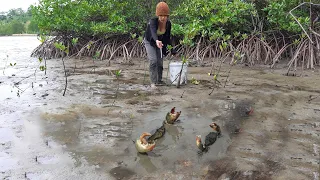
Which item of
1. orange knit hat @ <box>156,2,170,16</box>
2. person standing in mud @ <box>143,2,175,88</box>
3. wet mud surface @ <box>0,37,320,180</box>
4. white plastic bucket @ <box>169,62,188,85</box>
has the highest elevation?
orange knit hat @ <box>156,2,170,16</box>

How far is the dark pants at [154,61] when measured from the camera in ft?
15.1

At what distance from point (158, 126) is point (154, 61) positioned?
1.81 metres

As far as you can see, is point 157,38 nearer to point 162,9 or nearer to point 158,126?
point 162,9

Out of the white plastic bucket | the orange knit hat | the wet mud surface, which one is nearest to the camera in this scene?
the wet mud surface

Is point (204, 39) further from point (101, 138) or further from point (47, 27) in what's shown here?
point (101, 138)

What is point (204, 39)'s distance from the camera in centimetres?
771

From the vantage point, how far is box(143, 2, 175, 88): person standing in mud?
4.21 metres

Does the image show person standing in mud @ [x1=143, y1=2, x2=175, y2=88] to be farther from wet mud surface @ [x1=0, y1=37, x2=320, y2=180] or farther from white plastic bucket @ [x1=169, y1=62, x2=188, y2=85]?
wet mud surface @ [x1=0, y1=37, x2=320, y2=180]

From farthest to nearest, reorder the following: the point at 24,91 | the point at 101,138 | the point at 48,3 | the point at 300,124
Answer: the point at 48,3, the point at 24,91, the point at 300,124, the point at 101,138

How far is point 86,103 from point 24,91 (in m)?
1.33

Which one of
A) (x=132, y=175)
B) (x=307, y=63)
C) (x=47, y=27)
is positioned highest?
(x=47, y=27)

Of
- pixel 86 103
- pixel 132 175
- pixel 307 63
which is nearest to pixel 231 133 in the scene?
pixel 132 175

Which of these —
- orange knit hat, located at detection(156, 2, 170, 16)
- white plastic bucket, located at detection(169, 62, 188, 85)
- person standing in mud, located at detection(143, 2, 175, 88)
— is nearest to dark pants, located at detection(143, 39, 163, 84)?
person standing in mud, located at detection(143, 2, 175, 88)

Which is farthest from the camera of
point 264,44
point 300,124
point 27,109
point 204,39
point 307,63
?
point 204,39
